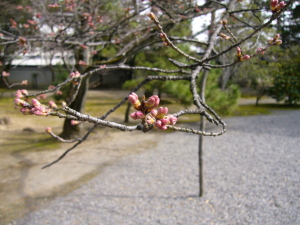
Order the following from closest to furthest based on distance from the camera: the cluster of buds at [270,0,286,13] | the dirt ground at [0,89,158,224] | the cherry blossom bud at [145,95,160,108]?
1. the cherry blossom bud at [145,95,160,108]
2. the cluster of buds at [270,0,286,13]
3. the dirt ground at [0,89,158,224]

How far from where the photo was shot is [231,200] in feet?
10.3

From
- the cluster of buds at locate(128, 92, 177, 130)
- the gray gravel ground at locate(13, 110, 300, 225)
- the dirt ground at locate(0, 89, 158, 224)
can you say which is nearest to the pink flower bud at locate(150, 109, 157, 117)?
the cluster of buds at locate(128, 92, 177, 130)

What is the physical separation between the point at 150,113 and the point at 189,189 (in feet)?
10.6

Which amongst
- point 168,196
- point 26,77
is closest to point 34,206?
point 168,196

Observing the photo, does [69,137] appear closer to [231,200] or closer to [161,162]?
[161,162]

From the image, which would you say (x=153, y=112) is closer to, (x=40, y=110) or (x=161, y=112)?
(x=161, y=112)

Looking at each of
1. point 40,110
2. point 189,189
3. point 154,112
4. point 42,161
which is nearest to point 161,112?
point 154,112

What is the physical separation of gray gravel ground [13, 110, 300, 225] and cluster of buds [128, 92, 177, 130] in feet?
4.27

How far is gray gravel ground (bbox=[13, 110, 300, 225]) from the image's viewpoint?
2718 mm

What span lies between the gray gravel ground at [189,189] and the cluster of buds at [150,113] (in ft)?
4.27

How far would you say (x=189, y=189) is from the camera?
365 cm

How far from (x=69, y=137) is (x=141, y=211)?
360 cm

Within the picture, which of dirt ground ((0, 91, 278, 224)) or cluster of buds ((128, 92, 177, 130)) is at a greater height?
cluster of buds ((128, 92, 177, 130))

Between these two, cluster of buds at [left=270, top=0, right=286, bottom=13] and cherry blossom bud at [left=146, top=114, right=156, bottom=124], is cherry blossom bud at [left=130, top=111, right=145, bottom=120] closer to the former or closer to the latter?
cherry blossom bud at [left=146, top=114, right=156, bottom=124]
